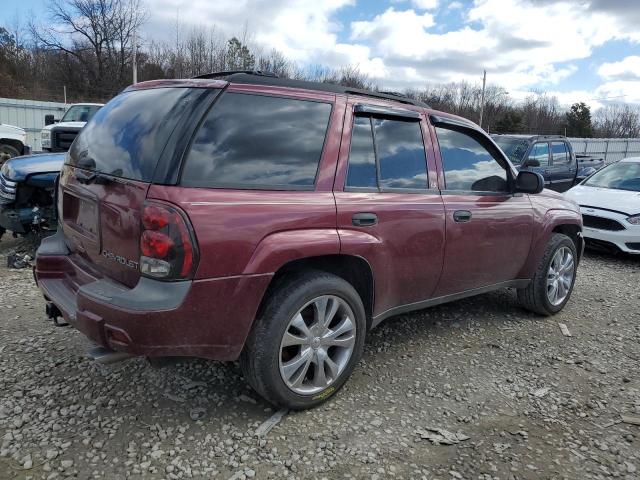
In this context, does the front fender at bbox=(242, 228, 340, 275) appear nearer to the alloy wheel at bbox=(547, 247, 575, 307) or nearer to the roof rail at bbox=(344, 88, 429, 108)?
the roof rail at bbox=(344, 88, 429, 108)

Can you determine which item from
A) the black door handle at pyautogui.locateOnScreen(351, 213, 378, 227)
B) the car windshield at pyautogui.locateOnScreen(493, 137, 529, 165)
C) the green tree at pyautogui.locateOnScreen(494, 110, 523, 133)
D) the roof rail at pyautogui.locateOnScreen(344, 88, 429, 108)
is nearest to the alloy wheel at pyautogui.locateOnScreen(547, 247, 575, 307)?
the roof rail at pyautogui.locateOnScreen(344, 88, 429, 108)

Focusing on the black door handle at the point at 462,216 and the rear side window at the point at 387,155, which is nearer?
the rear side window at the point at 387,155

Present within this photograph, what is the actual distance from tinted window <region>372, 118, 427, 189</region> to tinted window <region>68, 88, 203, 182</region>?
48.6 inches

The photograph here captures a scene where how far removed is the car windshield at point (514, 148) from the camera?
10609 millimetres

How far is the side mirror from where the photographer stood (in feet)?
13.4

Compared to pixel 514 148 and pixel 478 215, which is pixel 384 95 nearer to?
Result: pixel 478 215

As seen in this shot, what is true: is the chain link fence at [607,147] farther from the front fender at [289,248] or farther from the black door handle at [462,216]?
the front fender at [289,248]

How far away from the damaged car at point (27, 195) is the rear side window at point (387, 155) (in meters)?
3.97

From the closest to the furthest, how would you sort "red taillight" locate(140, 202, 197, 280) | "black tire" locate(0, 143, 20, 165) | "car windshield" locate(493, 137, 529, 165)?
"red taillight" locate(140, 202, 197, 280), "car windshield" locate(493, 137, 529, 165), "black tire" locate(0, 143, 20, 165)

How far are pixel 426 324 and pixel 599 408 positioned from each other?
4.93ft

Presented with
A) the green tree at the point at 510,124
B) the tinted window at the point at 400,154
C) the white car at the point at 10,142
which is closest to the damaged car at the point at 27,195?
the tinted window at the point at 400,154

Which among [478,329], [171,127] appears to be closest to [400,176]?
[171,127]

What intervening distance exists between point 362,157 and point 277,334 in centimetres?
122

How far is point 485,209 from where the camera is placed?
3832mm
